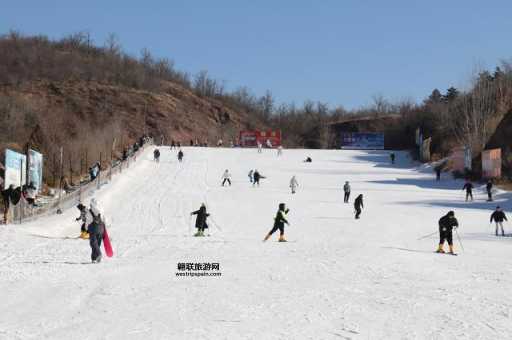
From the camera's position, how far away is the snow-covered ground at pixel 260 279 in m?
9.73

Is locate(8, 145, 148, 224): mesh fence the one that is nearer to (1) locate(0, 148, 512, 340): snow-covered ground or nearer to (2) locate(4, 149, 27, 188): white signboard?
(1) locate(0, 148, 512, 340): snow-covered ground

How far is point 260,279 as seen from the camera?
1370 cm

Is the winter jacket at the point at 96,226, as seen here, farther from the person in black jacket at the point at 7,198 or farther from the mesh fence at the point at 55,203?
the mesh fence at the point at 55,203

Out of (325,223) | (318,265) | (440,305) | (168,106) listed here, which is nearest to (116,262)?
(318,265)

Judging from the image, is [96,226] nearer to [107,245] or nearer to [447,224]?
[107,245]

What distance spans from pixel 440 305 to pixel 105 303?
5.10 m

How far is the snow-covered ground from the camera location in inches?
383

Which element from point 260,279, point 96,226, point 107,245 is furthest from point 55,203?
point 260,279

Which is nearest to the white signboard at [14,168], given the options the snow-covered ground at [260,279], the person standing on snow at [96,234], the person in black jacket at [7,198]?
the person in black jacket at [7,198]

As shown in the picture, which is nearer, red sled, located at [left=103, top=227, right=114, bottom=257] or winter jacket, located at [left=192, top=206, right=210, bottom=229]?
red sled, located at [left=103, top=227, right=114, bottom=257]

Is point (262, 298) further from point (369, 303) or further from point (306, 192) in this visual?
point (306, 192)

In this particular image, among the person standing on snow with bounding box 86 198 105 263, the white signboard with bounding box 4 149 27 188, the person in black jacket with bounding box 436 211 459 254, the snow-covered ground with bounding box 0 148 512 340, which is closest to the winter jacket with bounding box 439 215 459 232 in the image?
the person in black jacket with bounding box 436 211 459 254

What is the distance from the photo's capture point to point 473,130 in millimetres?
67062

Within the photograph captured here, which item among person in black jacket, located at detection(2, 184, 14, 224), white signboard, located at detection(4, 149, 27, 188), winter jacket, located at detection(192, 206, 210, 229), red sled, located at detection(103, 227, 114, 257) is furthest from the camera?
white signboard, located at detection(4, 149, 27, 188)
